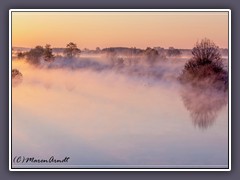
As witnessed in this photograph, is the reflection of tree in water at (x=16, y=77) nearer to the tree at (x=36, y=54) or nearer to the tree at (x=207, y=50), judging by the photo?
the tree at (x=36, y=54)

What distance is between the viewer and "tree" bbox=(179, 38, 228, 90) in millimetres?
2387

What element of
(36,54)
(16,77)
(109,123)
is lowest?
(109,123)

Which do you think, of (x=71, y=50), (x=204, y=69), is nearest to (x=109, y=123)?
(x=71, y=50)

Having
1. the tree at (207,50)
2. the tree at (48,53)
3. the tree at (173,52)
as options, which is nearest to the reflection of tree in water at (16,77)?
the tree at (48,53)

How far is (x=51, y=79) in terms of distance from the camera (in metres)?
2.39

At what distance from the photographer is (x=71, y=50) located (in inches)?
94.0

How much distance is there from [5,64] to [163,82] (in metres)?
0.72

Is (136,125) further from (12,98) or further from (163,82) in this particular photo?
(12,98)

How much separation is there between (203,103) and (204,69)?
0.51 ft

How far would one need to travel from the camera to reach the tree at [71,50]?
238cm

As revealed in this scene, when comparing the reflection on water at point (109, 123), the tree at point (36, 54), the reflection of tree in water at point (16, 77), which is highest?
the tree at point (36, 54)

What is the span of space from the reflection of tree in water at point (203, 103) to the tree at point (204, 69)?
32 millimetres

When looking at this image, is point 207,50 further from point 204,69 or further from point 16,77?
point 16,77

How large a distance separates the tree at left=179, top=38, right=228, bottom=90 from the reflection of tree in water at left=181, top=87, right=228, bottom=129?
0.03 m
